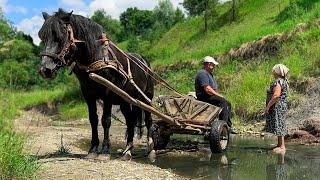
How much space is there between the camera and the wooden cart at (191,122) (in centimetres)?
1056

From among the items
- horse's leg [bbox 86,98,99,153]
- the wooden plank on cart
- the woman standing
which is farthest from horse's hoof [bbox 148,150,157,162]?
the woman standing

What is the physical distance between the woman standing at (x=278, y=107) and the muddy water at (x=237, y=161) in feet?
1.46

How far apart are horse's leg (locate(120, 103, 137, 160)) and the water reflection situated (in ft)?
9.26

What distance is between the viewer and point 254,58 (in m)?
23.5

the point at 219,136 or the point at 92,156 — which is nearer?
the point at 92,156

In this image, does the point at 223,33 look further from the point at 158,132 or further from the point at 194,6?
the point at 158,132

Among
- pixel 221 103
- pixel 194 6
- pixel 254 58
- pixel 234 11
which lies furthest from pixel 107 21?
pixel 221 103

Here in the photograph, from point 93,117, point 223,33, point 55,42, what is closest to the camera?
point 55,42

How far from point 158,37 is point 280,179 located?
138ft

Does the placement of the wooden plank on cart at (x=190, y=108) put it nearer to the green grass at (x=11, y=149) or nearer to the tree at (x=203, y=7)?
the green grass at (x=11, y=149)

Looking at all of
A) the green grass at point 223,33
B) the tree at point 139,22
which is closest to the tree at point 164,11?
the tree at point 139,22

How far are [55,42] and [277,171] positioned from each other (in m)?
4.64

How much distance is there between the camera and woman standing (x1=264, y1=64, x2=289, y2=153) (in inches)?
438

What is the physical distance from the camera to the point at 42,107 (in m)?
39.3
